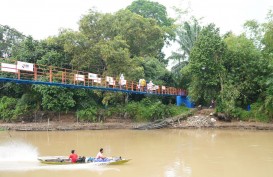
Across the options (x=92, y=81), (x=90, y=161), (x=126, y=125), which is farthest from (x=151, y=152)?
(x=126, y=125)

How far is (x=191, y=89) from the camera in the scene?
93.5 feet

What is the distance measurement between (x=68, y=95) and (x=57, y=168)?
569 inches

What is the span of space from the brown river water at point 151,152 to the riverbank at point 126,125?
1310 mm

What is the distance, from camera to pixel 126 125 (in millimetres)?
26625

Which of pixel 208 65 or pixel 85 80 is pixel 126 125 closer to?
pixel 85 80

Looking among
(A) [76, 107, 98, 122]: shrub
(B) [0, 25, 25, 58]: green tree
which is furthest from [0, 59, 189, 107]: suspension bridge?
(B) [0, 25, 25, 58]: green tree

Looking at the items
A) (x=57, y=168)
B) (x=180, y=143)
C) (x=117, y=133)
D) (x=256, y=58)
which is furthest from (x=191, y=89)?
(x=57, y=168)

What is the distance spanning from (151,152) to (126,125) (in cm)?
1055

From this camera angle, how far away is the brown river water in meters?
12.3

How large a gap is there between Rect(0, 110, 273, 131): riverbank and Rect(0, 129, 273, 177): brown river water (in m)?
1.31

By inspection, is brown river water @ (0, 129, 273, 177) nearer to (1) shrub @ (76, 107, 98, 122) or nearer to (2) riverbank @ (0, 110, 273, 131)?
(2) riverbank @ (0, 110, 273, 131)

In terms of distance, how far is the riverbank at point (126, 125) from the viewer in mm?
25500

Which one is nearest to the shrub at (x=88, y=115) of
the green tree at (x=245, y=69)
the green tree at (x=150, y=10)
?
the green tree at (x=245, y=69)

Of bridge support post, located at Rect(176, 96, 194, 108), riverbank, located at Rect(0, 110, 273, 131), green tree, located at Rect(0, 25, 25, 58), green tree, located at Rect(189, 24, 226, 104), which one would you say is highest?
green tree, located at Rect(0, 25, 25, 58)
